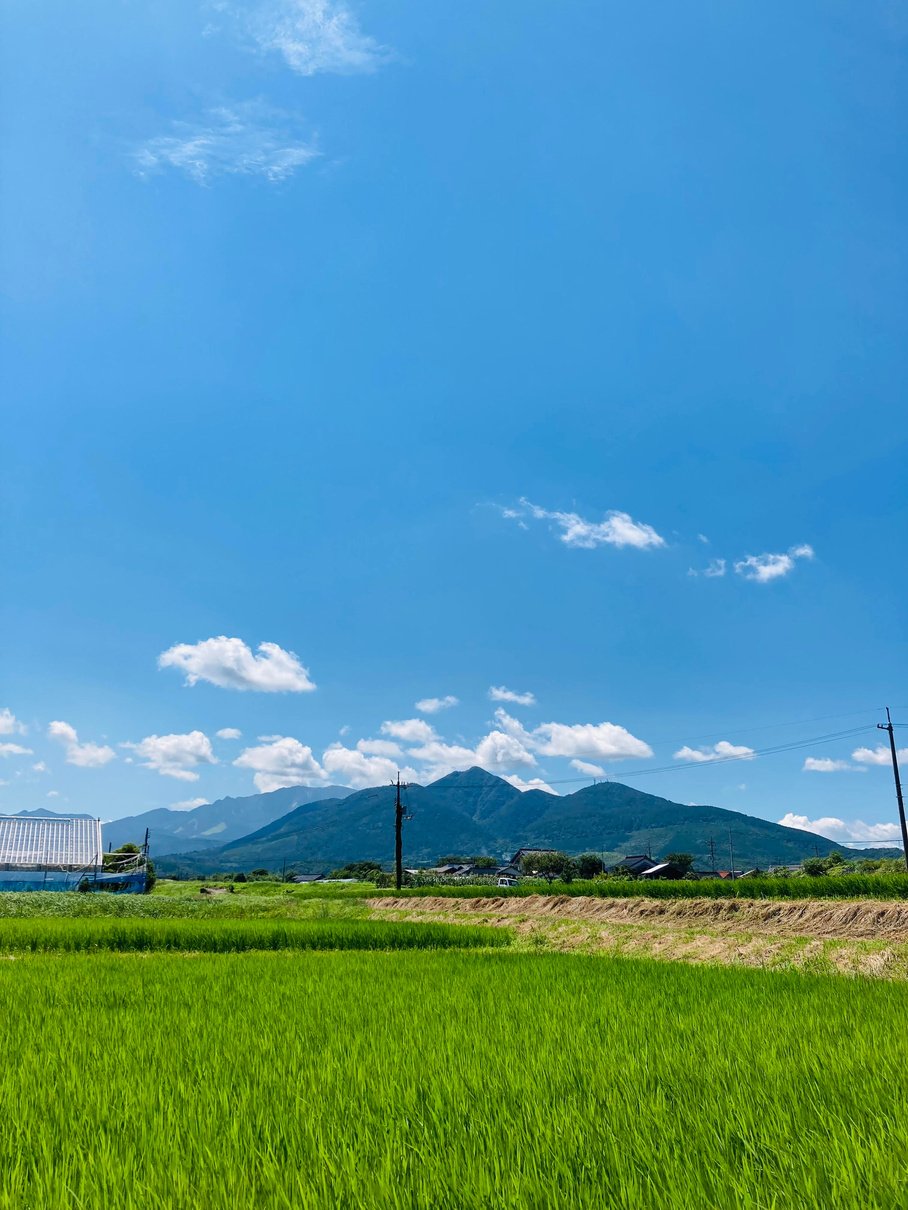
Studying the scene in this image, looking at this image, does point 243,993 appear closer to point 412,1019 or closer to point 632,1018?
point 412,1019

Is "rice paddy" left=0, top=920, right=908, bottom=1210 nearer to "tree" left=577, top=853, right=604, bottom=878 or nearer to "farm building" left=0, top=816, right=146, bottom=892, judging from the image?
"farm building" left=0, top=816, right=146, bottom=892

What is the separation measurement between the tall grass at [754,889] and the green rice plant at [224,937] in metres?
15.4

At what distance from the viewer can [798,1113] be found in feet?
12.2

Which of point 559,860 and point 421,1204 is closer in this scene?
point 421,1204

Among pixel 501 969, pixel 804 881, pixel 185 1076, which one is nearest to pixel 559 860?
pixel 804 881

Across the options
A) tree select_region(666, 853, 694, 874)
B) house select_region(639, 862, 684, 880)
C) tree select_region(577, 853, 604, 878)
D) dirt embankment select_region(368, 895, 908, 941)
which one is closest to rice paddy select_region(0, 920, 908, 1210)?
dirt embankment select_region(368, 895, 908, 941)

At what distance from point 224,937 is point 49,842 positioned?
170ft

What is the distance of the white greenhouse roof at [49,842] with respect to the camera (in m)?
58.1

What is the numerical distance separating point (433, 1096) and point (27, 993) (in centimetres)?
791

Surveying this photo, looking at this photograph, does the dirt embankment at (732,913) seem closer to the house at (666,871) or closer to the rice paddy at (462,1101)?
the rice paddy at (462,1101)

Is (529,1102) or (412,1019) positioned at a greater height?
(529,1102)

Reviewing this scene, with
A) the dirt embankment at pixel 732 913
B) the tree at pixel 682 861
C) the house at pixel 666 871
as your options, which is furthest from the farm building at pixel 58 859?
the tree at pixel 682 861

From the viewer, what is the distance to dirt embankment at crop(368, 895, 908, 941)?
1905cm

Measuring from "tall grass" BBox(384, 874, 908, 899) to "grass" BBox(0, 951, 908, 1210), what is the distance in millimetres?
25918
